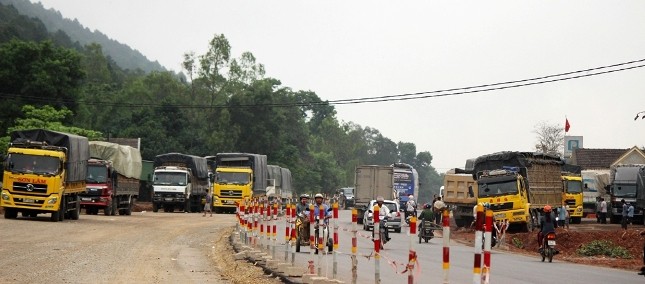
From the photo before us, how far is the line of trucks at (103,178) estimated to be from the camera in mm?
36219

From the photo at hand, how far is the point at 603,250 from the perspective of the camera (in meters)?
31.7

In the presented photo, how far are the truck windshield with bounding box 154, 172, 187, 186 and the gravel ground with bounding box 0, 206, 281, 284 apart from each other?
24.3 m

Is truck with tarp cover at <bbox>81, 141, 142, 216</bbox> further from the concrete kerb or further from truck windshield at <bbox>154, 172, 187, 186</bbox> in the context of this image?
the concrete kerb

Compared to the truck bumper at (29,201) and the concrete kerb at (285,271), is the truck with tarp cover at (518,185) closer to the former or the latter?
the truck bumper at (29,201)

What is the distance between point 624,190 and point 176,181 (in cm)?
2704

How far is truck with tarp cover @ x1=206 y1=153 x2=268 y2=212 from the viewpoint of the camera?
5866cm

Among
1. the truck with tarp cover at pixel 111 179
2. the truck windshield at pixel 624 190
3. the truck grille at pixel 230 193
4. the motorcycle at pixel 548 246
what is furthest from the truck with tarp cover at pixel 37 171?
the truck windshield at pixel 624 190

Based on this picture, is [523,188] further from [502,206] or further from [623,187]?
[623,187]

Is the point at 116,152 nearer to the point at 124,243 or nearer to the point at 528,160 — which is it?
the point at 528,160

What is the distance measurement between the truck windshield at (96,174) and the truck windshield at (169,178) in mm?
10955

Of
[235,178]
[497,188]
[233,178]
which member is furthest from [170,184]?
[497,188]

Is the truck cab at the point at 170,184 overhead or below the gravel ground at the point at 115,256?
overhead

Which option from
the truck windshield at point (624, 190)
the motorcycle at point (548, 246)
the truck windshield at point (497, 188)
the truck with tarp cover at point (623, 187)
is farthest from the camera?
the truck windshield at point (624, 190)

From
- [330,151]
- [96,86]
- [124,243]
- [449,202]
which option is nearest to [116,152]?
[449,202]
